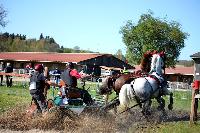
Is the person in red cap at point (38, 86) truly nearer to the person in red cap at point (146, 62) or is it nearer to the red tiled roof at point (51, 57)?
the person in red cap at point (146, 62)

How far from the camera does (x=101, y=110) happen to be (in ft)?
38.3

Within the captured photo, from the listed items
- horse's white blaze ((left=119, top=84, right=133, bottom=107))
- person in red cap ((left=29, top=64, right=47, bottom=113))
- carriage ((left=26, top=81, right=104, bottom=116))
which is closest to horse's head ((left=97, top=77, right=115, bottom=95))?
horse's white blaze ((left=119, top=84, right=133, bottom=107))

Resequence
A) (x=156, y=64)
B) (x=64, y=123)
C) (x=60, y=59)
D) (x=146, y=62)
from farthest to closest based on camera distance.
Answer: (x=60, y=59), (x=146, y=62), (x=156, y=64), (x=64, y=123)

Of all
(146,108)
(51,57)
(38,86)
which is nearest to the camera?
(38,86)

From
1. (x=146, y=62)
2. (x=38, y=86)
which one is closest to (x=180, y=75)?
(x=146, y=62)

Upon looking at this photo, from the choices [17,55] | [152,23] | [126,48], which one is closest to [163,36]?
[152,23]

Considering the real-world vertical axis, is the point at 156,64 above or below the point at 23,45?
below

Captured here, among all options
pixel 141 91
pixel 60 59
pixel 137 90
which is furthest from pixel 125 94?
pixel 60 59

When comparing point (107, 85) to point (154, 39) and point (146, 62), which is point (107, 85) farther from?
point (154, 39)

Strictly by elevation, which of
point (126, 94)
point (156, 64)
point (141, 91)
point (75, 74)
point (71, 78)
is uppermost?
point (156, 64)

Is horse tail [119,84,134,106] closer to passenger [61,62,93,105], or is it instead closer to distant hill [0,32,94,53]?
passenger [61,62,93,105]

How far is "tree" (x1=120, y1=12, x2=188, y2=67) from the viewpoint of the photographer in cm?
6506

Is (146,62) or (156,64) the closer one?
(156,64)

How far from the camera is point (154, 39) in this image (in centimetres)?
6494
